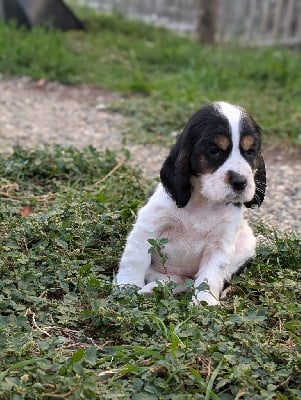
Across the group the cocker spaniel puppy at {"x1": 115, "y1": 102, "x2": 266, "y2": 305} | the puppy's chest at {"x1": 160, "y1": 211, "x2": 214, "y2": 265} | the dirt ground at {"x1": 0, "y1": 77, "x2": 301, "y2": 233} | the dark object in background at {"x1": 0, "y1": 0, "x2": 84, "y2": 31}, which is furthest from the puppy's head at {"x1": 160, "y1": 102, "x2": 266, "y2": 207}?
the dark object in background at {"x1": 0, "y1": 0, "x2": 84, "y2": 31}

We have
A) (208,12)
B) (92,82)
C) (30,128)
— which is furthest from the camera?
(208,12)

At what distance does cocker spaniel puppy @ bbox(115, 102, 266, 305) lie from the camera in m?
4.47

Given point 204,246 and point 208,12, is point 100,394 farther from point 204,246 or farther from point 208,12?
point 208,12

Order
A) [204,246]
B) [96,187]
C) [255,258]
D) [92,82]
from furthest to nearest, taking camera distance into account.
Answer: [92,82] < [96,187] < [255,258] < [204,246]

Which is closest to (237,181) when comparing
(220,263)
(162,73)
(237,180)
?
(237,180)

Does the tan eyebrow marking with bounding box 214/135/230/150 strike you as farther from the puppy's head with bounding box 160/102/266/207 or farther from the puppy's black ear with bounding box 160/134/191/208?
the puppy's black ear with bounding box 160/134/191/208

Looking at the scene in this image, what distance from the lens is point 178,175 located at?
4594 millimetres

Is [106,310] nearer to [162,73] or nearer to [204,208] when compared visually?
[204,208]

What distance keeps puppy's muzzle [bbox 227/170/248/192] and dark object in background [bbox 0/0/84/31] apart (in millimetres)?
8359

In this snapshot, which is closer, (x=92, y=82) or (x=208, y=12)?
(x=92, y=82)

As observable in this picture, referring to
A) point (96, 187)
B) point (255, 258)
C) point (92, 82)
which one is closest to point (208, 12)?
point (92, 82)

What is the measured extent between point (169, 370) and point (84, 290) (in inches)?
37.2

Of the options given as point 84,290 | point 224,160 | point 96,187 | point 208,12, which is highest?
point 224,160

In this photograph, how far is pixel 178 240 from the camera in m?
4.83
